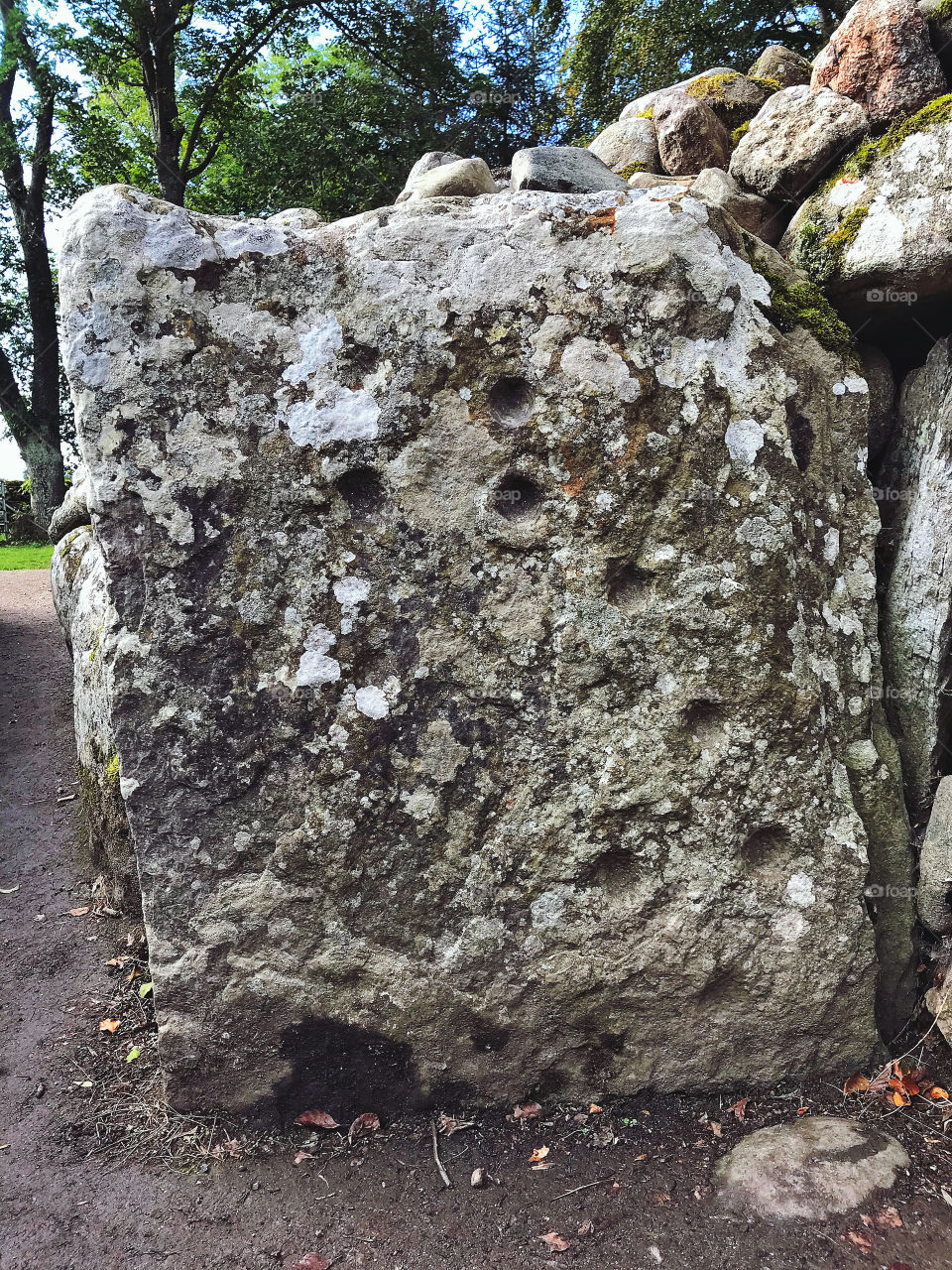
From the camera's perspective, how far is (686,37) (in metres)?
13.3

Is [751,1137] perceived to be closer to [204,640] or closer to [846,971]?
[846,971]

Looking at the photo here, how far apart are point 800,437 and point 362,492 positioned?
180 centimetres

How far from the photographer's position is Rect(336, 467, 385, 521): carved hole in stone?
3.11 metres

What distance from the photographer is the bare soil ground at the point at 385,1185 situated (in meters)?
2.77

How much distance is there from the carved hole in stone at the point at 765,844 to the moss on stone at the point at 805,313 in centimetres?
202

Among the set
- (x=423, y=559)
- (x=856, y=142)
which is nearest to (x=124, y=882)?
(x=423, y=559)

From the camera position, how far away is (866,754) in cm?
345

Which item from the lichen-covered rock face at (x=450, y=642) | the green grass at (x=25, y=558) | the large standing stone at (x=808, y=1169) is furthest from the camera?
the green grass at (x=25, y=558)

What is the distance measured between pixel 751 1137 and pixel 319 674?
2357mm

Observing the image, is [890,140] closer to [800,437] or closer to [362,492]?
[800,437]

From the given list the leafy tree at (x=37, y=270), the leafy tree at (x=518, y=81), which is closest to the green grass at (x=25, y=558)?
the leafy tree at (x=37, y=270)

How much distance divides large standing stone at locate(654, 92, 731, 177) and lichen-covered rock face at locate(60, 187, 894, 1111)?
1.55 metres

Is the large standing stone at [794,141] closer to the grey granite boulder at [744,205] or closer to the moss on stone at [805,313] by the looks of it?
the grey granite boulder at [744,205]

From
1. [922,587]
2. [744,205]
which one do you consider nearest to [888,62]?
[744,205]
